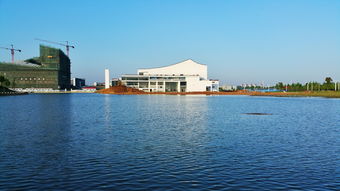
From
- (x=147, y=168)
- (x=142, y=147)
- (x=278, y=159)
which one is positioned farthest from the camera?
(x=142, y=147)

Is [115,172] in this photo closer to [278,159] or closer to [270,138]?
[278,159]

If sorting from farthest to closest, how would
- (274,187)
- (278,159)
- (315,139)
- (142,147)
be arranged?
(315,139) → (142,147) → (278,159) → (274,187)

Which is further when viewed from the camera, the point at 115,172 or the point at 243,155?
the point at 243,155

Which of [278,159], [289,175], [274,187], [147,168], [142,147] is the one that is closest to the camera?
[274,187]

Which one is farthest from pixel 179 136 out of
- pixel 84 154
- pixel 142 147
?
pixel 84 154

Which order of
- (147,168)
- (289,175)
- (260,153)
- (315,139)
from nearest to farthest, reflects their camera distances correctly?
(289,175) < (147,168) < (260,153) < (315,139)

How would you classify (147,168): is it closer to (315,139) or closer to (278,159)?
(278,159)

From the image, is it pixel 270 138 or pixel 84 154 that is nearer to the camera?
pixel 84 154

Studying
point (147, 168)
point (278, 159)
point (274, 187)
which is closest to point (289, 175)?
point (274, 187)

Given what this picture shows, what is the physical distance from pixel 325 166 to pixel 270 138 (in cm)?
1113

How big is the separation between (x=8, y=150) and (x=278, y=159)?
20.4m

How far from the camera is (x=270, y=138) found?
1191 inches

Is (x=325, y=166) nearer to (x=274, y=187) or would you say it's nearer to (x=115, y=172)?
(x=274, y=187)

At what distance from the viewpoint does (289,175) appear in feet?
56.2
